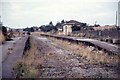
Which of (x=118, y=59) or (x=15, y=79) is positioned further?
(x=118, y=59)

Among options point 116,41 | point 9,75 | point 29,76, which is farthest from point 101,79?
point 116,41

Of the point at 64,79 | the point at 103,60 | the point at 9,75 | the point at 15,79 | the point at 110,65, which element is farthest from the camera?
the point at 103,60

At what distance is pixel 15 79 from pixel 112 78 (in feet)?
12.3

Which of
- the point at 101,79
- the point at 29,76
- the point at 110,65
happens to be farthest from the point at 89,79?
the point at 110,65

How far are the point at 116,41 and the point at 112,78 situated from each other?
2639cm

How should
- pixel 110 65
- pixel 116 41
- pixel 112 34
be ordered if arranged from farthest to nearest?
1. pixel 112 34
2. pixel 116 41
3. pixel 110 65

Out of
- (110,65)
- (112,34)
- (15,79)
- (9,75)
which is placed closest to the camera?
(15,79)

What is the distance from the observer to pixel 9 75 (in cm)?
994

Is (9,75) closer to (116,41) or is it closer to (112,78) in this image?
(112,78)

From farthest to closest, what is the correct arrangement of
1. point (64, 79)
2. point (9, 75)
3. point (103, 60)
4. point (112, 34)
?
point (112, 34), point (103, 60), point (64, 79), point (9, 75)

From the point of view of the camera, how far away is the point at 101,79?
424 inches

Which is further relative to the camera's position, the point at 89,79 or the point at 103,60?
the point at 103,60

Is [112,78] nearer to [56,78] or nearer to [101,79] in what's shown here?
[101,79]

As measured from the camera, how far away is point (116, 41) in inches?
1462
